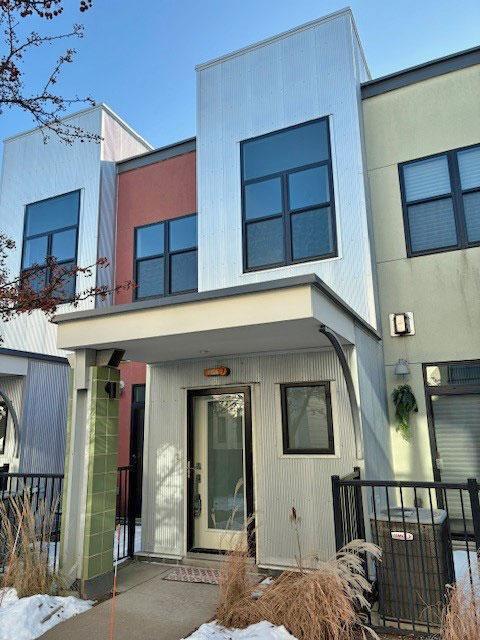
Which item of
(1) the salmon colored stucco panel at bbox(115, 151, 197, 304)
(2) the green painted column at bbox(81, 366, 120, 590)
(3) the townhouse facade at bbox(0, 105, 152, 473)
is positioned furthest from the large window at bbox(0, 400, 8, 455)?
(2) the green painted column at bbox(81, 366, 120, 590)

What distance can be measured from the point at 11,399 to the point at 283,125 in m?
6.63

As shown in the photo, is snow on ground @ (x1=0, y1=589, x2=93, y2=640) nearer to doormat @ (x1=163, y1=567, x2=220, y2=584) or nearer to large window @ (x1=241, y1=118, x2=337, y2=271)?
doormat @ (x1=163, y1=567, x2=220, y2=584)

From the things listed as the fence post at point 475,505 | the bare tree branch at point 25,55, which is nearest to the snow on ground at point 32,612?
the fence post at point 475,505

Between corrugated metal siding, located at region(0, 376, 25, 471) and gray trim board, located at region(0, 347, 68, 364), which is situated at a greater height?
gray trim board, located at region(0, 347, 68, 364)

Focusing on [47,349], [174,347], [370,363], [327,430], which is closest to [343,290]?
[370,363]

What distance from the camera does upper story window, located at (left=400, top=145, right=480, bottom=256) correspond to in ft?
22.4

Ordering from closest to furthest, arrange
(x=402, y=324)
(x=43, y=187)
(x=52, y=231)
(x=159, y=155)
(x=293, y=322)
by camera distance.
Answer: (x=293, y=322) < (x=402, y=324) < (x=159, y=155) < (x=52, y=231) < (x=43, y=187)

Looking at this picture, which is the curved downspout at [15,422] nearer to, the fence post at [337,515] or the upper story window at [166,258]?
the upper story window at [166,258]

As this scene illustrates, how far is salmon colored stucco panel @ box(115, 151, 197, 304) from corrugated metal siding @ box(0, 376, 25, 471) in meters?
2.35

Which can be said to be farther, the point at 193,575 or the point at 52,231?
the point at 52,231

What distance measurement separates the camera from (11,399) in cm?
862

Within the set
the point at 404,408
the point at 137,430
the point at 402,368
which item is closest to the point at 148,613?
the point at 404,408

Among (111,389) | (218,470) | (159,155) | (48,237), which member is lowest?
(218,470)

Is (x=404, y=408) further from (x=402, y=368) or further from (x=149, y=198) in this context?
(x=149, y=198)
